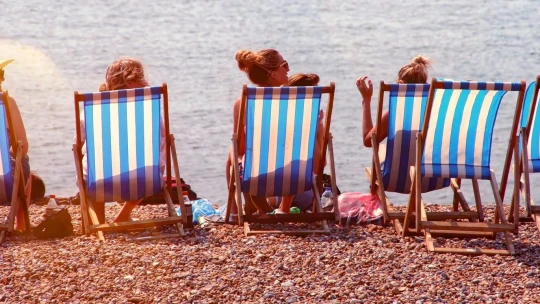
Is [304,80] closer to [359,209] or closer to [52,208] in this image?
[359,209]

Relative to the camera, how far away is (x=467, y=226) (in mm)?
5293

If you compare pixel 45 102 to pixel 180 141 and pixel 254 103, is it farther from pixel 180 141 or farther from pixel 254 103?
pixel 254 103

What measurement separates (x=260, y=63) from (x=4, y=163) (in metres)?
1.55

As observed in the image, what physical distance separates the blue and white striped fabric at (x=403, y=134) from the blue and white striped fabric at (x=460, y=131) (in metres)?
0.18

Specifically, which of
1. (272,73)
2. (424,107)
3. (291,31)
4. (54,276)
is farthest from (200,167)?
(291,31)

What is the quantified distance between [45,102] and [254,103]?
784cm

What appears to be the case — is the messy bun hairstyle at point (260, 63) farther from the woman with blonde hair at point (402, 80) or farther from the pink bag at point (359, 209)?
the pink bag at point (359, 209)

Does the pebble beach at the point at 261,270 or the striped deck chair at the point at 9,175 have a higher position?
the striped deck chair at the point at 9,175

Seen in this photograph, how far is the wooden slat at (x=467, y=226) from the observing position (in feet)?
17.0

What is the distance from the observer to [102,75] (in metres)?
14.3

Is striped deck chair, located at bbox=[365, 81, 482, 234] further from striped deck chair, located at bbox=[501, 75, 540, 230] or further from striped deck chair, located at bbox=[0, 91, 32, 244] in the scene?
striped deck chair, located at bbox=[0, 91, 32, 244]

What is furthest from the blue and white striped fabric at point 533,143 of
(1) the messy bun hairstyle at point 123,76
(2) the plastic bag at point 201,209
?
(1) the messy bun hairstyle at point 123,76

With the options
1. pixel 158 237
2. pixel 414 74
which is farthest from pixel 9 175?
pixel 414 74

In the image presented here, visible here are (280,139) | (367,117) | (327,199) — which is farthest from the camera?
(327,199)
